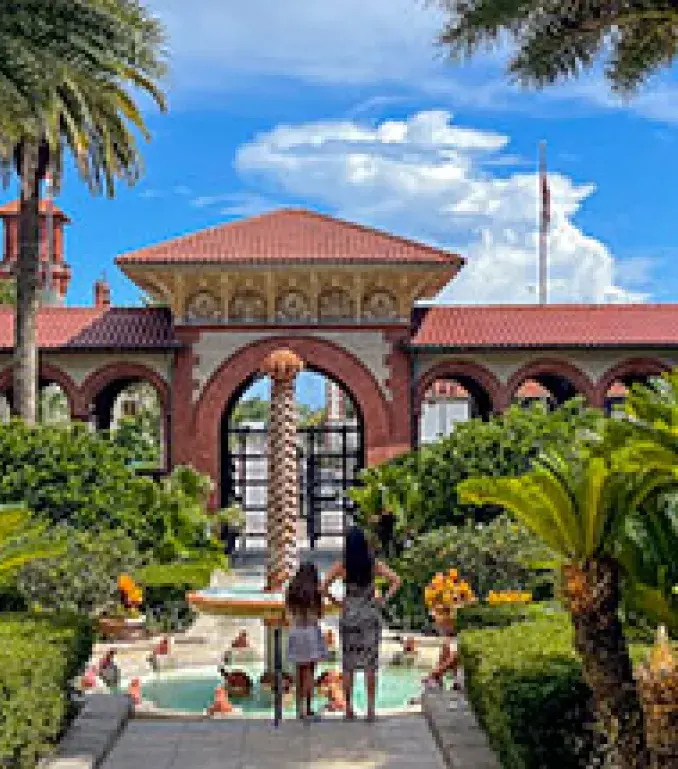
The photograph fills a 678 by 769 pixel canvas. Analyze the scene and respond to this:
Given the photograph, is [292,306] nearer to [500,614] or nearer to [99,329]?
[99,329]

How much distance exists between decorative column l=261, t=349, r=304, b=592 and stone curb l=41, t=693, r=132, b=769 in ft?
7.11

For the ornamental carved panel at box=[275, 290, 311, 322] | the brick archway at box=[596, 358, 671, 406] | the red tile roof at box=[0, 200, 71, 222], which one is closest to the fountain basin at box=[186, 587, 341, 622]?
the ornamental carved panel at box=[275, 290, 311, 322]

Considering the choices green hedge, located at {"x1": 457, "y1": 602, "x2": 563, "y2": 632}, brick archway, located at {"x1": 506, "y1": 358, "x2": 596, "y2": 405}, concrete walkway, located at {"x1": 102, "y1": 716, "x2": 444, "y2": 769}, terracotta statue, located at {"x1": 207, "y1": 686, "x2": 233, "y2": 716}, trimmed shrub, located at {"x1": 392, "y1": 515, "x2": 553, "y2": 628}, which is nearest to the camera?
concrete walkway, located at {"x1": 102, "y1": 716, "x2": 444, "y2": 769}

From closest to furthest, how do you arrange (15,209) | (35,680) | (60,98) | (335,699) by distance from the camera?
(35,680) < (335,699) < (60,98) < (15,209)

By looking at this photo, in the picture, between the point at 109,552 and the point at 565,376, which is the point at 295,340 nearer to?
the point at 565,376

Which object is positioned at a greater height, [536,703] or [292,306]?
[292,306]

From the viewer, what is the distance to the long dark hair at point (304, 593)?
9.21 meters

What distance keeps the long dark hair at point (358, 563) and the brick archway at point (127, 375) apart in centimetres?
1602

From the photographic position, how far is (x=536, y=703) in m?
6.66

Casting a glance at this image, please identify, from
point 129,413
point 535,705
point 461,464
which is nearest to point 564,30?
point 461,464

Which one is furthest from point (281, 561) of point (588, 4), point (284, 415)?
point (588, 4)

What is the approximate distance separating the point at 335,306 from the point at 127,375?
5.10m

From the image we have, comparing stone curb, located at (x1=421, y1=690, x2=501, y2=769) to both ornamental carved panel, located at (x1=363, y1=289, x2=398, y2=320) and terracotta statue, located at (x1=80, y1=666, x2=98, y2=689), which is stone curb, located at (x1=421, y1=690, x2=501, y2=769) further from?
ornamental carved panel, located at (x1=363, y1=289, x2=398, y2=320)

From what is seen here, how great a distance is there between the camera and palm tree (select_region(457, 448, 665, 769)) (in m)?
6.45
